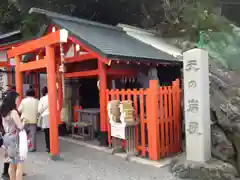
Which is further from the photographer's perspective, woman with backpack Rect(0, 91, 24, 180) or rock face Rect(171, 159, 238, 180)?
rock face Rect(171, 159, 238, 180)

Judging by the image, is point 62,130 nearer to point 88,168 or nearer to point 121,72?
point 121,72

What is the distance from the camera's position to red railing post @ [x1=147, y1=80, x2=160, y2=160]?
6242 mm

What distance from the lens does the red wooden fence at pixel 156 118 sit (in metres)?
6.29

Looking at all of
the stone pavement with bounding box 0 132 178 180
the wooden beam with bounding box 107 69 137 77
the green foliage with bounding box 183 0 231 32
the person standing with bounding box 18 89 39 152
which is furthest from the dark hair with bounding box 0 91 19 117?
the green foliage with bounding box 183 0 231 32

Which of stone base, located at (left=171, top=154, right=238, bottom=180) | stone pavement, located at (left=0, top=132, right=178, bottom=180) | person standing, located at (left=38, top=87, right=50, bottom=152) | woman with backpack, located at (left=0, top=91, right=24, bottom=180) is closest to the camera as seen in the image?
woman with backpack, located at (left=0, top=91, right=24, bottom=180)

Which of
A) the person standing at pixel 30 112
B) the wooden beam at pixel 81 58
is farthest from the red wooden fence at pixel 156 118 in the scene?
the person standing at pixel 30 112

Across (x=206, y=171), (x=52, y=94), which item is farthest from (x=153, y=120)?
(x=52, y=94)

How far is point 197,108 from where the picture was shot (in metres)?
5.61

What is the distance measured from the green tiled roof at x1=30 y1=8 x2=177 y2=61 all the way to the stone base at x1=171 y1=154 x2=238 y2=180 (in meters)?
3.36

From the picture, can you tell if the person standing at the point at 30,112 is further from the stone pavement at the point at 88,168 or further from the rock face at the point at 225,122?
the rock face at the point at 225,122

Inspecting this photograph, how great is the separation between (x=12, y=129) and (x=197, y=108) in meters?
3.76

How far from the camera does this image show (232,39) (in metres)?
13.3

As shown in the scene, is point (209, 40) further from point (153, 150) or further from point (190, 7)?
point (153, 150)

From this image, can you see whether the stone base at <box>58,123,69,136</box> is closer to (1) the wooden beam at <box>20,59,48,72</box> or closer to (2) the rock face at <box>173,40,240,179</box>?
(1) the wooden beam at <box>20,59,48,72</box>
